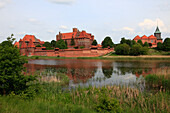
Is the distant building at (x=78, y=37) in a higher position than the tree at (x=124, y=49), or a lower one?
higher

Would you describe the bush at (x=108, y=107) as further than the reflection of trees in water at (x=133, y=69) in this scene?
No

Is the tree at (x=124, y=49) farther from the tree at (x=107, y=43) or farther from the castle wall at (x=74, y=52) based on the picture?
the tree at (x=107, y=43)

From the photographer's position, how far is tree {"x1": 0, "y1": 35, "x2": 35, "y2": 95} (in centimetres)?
666

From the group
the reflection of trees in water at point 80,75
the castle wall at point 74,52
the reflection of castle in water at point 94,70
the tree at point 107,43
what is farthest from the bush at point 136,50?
the reflection of trees in water at point 80,75

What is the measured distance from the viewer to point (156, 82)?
11.7m

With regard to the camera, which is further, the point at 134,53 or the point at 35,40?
the point at 35,40

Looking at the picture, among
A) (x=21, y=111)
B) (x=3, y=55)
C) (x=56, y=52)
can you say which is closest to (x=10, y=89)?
(x=3, y=55)

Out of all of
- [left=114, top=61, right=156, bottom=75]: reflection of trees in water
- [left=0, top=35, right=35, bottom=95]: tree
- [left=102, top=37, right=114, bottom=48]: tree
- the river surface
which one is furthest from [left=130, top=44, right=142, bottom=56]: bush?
[left=0, top=35, right=35, bottom=95]: tree

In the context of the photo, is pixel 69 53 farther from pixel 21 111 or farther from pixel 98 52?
pixel 21 111

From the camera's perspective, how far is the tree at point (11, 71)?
6.66m

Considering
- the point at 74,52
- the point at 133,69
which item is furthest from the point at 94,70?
the point at 74,52

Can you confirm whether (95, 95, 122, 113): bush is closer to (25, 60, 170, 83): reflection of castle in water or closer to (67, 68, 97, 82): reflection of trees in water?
(25, 60, 170, 83): reflection of castle in water

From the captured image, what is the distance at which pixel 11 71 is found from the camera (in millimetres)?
6840

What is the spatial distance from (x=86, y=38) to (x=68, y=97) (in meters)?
59.8
